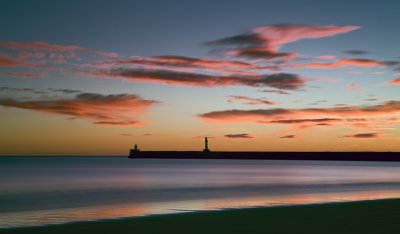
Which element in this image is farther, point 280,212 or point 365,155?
point 365,155

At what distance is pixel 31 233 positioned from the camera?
13.2m

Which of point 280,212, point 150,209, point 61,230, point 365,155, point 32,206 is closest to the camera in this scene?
point 61,230

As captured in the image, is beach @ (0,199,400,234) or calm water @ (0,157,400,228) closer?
beach @ (0,199,400,234)

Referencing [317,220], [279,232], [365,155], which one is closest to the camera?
[279,232]

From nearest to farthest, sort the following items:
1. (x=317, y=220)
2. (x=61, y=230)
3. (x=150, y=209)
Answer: (x=61, y=230), (x=317, y=220), (x=150, y=209)

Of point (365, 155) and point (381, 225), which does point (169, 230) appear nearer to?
point (381, 225)

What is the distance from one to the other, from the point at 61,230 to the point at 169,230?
3.19 m

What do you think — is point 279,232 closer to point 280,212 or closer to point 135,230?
point 135,230

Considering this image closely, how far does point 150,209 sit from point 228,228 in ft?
32.2

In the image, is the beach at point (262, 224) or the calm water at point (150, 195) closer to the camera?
the beach at point (262, 224)

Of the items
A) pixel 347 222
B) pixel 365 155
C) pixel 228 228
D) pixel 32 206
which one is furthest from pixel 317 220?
pixel 365 155

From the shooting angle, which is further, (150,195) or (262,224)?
(150,195)

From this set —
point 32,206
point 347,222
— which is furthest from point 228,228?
point 32,206

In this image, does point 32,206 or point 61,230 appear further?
point 32,206
